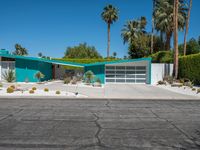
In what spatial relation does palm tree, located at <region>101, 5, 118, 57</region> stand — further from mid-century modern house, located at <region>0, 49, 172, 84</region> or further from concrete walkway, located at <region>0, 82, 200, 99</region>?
concrete walkway, located at <region>0, 82, 200, 99</region>

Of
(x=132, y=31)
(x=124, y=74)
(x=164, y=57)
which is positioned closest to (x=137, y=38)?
(x=132, y=31)

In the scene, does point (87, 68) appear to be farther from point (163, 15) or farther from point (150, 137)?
point (150, 137)

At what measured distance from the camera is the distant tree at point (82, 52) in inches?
3036

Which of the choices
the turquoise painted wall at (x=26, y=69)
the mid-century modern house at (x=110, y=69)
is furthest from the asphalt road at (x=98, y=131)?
the mid-century modern house at (x=110, y=69)

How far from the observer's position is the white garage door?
2977 cm

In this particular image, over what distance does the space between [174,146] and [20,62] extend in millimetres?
24802

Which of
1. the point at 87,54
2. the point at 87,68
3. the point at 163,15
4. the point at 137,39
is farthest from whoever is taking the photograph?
the point at 87,54

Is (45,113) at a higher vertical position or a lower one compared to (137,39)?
lower

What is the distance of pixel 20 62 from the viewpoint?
90.0 feet

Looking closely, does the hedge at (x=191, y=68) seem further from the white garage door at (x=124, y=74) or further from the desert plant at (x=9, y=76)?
the desert plant at (x=9, y=76)

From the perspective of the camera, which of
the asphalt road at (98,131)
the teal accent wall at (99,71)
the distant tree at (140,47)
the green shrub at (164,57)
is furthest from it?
the distant tree at (140,47)

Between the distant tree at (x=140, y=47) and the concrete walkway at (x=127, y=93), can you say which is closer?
the concrete walkway at (x=127, y=93)

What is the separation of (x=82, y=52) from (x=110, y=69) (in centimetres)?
4858

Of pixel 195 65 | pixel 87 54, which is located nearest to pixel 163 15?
pixel 195 65
